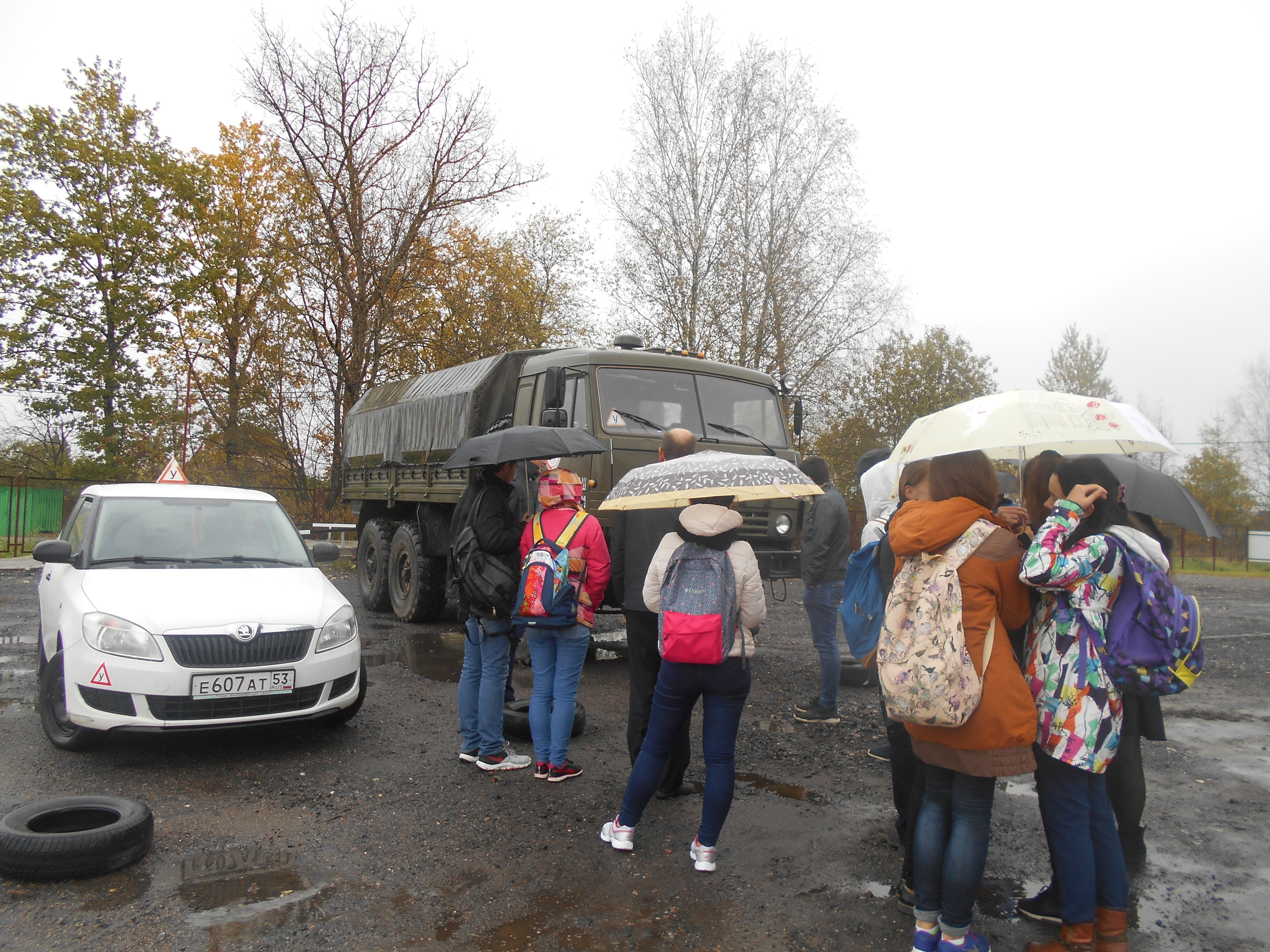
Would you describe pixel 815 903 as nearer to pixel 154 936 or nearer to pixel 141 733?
pixel 154 936

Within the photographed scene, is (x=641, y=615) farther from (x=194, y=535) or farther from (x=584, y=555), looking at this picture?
(x=194, y=535)

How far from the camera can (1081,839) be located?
282cm

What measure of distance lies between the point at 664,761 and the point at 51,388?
87.7 ft

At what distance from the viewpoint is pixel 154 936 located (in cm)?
290

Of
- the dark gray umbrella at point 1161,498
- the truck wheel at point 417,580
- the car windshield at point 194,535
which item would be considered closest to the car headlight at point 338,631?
the car windshield at point 194,535

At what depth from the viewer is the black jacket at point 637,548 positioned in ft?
14.1

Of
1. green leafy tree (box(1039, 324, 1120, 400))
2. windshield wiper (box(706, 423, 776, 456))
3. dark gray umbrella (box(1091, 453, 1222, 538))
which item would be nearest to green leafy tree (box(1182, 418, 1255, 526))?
green leafy tree (box(1039, 324, 1120, 400))

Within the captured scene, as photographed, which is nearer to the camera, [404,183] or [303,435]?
[404,183]

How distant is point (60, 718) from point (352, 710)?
1581mm

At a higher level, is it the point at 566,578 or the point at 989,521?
the point at 989,521

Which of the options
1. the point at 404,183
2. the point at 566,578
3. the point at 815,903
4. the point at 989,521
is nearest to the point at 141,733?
the point at 566,578

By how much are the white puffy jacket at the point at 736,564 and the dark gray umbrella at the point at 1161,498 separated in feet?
4.39

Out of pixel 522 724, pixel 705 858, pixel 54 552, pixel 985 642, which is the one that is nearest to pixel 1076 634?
pixel 985 642

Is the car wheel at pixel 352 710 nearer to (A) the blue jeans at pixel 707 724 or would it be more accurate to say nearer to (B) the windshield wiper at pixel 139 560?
(B) the windshield wiper at pixel 139 560
